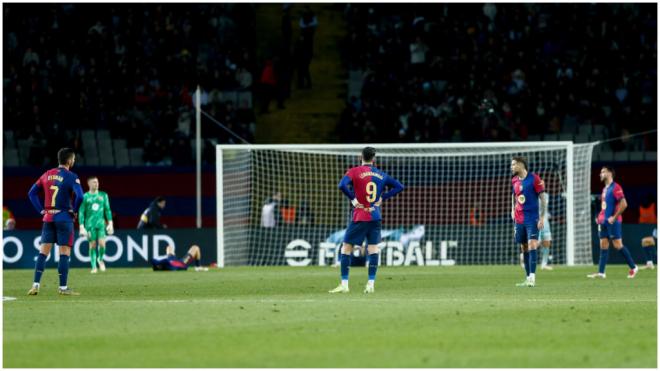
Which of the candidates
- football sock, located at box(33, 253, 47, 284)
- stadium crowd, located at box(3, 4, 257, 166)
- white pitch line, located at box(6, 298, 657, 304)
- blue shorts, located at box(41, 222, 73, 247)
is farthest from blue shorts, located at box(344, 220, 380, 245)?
stadium crowd, located at box(3, 4, 257, 166)

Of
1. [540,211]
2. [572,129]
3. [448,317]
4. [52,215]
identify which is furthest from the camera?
[572,129]

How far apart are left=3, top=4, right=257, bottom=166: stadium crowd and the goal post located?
10.1 feet

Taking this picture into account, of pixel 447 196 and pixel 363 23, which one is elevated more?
pixel 363 23

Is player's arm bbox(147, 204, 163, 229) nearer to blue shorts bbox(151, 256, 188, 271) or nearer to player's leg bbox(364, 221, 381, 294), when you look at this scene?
blue shorts bbox(151, 256, 188, 271)

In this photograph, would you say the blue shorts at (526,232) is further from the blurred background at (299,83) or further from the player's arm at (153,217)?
the blurred background at (299,83)

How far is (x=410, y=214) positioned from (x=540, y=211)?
1068 centimetres

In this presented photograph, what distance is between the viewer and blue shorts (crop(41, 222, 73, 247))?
55.4 ft

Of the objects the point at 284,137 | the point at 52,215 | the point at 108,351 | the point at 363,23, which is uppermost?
the point at 363,23

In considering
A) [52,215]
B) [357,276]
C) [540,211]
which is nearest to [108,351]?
[52,215]

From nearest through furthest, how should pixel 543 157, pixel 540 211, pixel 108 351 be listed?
pixel 108 351 → pixel 540 211 → pixel 543 157

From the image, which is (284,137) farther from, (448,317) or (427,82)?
(448,317)

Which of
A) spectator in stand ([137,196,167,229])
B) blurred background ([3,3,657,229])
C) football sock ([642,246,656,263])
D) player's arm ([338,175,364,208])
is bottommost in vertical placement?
football sock ([642,246,656,263])

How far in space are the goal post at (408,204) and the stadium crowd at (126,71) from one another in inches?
121

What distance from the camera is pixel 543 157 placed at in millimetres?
30281
